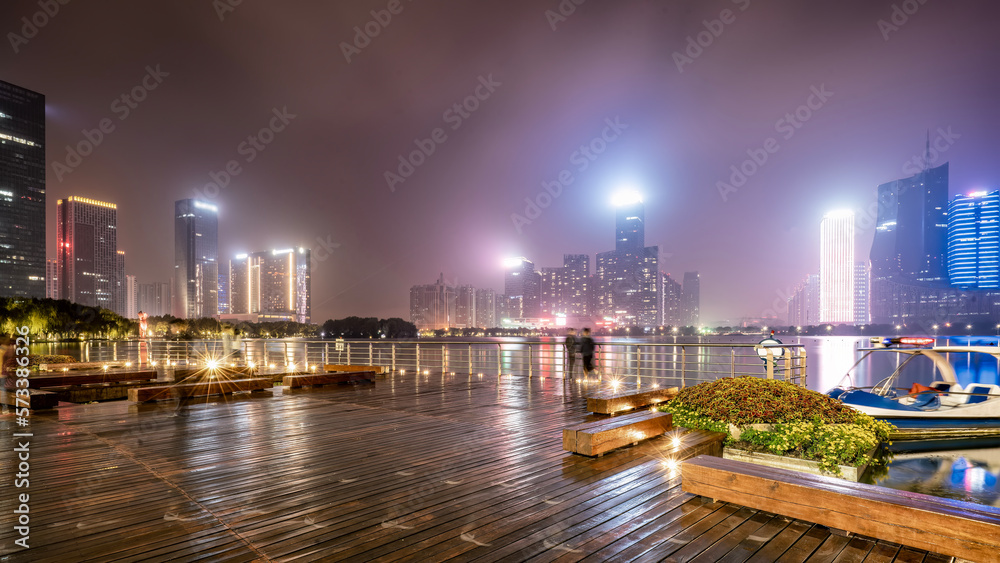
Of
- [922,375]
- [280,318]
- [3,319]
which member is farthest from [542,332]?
[3,319]

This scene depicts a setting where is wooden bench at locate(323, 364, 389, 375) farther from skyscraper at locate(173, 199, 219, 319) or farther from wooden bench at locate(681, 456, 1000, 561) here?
skyscraper at locate(173, 199, 219, 319)

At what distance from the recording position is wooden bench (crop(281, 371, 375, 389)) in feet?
35.3

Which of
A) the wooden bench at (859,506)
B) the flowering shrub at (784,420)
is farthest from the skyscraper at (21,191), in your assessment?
the wooden bench at (859,506)

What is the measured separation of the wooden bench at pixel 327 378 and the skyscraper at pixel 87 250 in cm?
15329

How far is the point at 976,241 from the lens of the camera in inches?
5812

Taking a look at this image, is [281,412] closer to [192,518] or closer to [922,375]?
[192,518]

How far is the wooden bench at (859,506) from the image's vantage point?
2594mm

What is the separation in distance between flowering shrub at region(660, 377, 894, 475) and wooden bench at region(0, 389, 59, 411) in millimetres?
10407

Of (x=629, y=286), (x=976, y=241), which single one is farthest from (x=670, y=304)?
(x=976, y=241)

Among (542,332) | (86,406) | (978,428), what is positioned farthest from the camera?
(542,332)

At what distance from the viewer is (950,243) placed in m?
160

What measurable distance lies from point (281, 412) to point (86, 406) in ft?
13.5

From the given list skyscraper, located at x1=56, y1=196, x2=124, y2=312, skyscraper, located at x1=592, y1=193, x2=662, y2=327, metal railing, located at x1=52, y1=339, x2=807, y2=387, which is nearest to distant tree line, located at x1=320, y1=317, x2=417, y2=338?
skyscraper, located at x1=56, y1=196, x2=124, y2=312

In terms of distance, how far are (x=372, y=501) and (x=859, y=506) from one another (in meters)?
3.53
